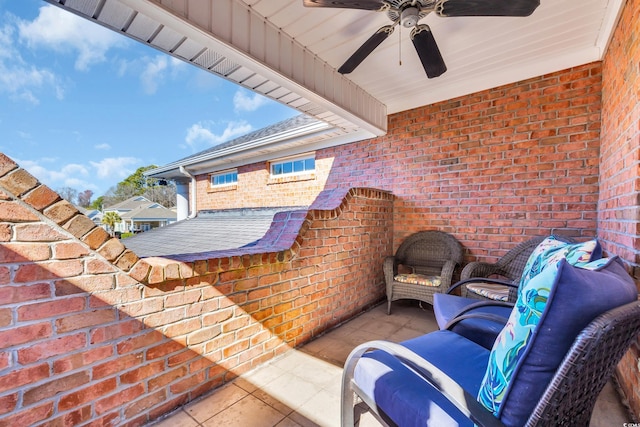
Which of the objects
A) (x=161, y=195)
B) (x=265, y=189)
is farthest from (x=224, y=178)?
(x=161, y=195)

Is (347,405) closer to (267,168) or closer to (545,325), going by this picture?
(545,325)

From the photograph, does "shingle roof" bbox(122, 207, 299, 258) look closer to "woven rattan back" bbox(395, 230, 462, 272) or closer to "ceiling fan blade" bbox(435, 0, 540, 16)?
"woven rattan back" bbox(395, 230, 462, 272)

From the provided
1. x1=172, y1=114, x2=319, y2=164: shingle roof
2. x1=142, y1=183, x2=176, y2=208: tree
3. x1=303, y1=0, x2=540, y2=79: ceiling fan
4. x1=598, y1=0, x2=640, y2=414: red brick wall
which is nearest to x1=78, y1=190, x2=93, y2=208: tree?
Result: x1=142, y1=183, x2=176, y2=208: tree

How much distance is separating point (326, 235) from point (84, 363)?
2105 millimetres

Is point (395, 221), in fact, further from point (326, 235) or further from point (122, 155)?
point (122, 155)

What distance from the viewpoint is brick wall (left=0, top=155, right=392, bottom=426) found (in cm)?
122

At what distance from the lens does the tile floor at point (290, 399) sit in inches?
65.8

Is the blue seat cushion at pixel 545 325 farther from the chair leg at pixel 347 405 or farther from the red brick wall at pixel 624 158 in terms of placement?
the red brick wall at pixel 624 158

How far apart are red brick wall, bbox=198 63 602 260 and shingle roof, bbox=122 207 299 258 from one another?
2103 millimetres

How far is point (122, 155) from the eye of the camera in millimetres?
55969

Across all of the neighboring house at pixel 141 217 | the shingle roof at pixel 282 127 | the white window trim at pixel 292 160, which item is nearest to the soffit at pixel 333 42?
the shingle roof at pixel 282 127


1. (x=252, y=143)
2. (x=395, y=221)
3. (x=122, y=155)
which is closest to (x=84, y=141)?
(x=122, y=155)

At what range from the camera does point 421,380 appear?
1.28 m

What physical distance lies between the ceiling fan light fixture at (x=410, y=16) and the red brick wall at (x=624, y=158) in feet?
4.75
